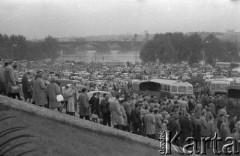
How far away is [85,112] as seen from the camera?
13648 millimetres

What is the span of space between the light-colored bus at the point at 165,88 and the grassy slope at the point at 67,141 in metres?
19.8

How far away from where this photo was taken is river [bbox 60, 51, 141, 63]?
104000 millimetres

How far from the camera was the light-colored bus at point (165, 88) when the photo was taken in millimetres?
30609

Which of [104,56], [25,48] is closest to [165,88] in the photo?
[25,48]

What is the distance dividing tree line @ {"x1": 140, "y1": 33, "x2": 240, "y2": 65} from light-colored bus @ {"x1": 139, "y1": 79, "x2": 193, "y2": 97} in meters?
50.9

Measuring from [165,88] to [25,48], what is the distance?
89.7 feet

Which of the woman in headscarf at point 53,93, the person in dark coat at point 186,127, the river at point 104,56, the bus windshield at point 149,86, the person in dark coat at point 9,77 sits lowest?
the river at point 104,56

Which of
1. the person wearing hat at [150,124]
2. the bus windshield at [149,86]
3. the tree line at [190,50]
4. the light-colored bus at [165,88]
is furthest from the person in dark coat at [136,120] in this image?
the tree line at [190,50]

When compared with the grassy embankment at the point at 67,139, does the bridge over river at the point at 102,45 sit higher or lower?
lower

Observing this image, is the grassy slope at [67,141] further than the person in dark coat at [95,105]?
No

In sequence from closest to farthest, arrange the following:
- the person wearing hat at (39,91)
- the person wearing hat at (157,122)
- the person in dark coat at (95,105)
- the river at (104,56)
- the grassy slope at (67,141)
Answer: the grassy slope at (67,141), the person wearing hat at (39,91), the person wearing hat at (157,122), the person in dark coat at (95,105), the river at (104,56)

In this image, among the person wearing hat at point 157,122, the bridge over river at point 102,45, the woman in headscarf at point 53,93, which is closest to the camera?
the woman in headscarf at point 53,93

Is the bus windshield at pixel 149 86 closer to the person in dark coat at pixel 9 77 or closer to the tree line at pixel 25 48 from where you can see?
the tree line at pixel 25 48

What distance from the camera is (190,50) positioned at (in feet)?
274
